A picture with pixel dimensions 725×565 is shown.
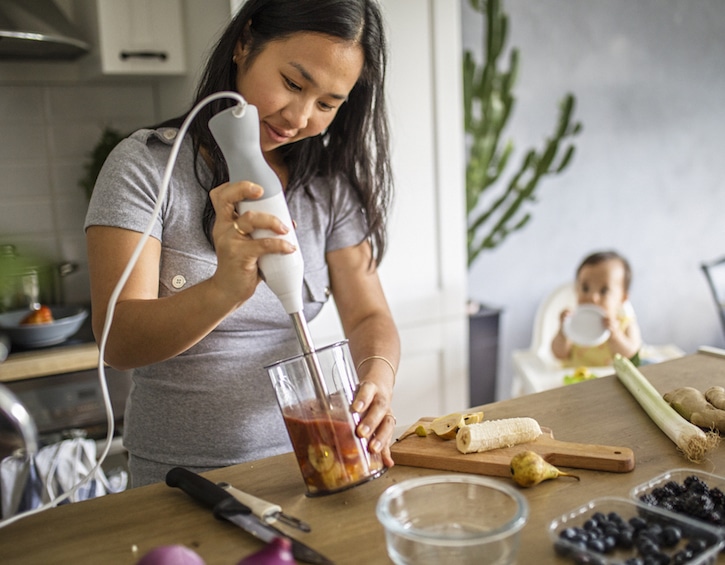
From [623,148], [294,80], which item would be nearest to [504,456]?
[294,80]

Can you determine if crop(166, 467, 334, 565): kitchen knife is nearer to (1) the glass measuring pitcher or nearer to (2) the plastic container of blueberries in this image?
(1) the glass measuring pitcher

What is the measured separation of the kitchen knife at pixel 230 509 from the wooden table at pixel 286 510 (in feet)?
0.04

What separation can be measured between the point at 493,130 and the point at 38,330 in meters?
1.71

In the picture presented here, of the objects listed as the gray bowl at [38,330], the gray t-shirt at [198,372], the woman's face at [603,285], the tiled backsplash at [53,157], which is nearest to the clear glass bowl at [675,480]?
the gray t-shirt at [198,372]

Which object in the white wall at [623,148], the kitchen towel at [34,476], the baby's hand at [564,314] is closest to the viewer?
the kitchen towel at [34,476]

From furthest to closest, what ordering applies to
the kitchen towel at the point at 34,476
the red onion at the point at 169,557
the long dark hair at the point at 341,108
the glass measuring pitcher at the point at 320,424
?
the kitchen towel at the point at 34,476 → the long dark hair at the point at 341,108 → the glass measuring pitcher at the point at 320,424 → the red onion at the point at 169,557

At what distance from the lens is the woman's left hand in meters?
0.90

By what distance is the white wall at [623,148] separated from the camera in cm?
314

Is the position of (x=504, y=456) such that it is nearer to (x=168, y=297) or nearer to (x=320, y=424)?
(x=320, y=424)

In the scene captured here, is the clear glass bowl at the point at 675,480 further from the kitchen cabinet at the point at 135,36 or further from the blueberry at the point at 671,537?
the kitchen cabinet at the point at 135,36

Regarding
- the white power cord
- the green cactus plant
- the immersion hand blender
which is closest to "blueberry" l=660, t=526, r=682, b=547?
the immersion hand blender

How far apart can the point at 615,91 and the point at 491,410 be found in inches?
99.0

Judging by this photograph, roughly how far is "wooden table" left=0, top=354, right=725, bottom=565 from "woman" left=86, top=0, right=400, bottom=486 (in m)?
0.10

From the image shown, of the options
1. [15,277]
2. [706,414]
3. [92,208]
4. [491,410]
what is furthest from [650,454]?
[15,277]
